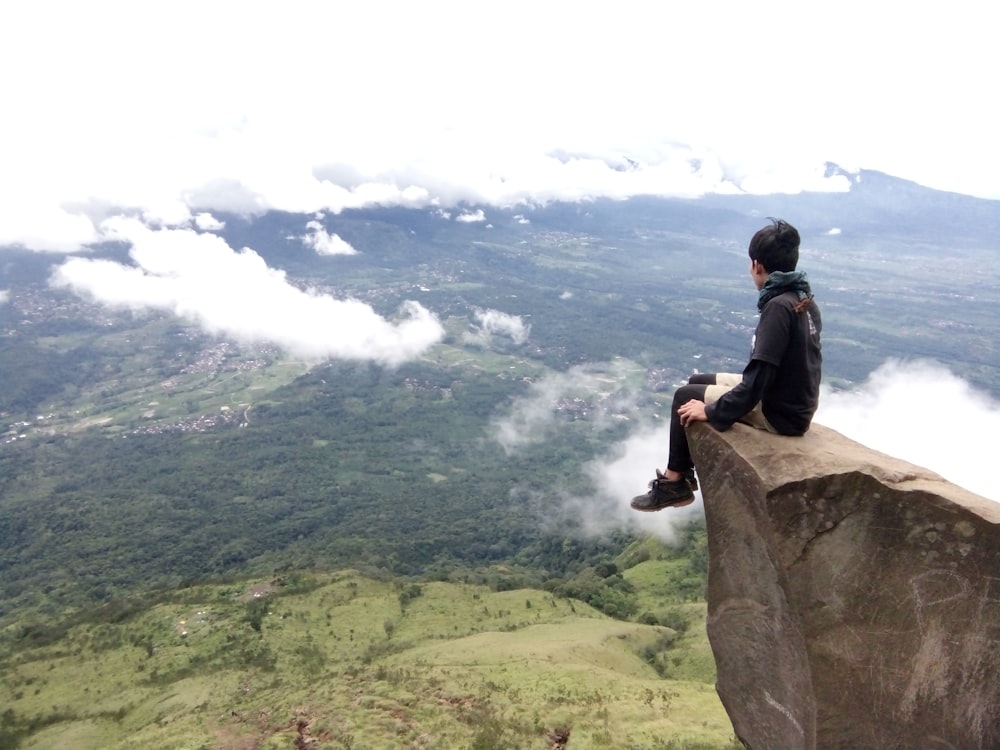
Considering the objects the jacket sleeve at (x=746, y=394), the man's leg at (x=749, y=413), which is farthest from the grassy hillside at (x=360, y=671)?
the jacket sleeve at (x=746, y=394)

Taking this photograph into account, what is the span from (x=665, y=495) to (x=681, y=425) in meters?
1.49

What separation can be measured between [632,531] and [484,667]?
386 ft

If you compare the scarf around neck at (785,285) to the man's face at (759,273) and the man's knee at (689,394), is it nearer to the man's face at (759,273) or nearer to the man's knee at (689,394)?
the man's face at (759,273)

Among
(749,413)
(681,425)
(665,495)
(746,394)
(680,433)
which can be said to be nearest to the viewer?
(746,394)

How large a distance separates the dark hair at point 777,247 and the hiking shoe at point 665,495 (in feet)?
14.1

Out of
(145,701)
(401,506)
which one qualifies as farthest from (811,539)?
(401,506)

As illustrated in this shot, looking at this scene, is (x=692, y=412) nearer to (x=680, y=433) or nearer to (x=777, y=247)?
(x=680, y=433)

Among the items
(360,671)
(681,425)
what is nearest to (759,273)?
(681,425)

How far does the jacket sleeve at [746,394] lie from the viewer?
9.50 metres

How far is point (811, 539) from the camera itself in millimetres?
9891

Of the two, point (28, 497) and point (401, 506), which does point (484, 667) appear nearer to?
point (401, 506)

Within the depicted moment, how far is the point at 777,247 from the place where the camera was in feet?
32.4

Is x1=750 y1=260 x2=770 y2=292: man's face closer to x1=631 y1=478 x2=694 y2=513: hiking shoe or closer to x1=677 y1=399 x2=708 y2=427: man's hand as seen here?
x1=677 y1=399 x2=708 y2=427: man's hand

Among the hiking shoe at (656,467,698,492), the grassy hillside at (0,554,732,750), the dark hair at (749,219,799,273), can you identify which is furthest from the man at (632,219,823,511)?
the grassy hillside at (0,554,732,750)
